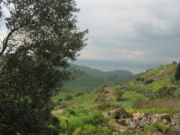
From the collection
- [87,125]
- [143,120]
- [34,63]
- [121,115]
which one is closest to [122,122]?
[121,115]

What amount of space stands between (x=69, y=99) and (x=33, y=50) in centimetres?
8138

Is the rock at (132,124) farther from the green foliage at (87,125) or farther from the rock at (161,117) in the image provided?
the green foliage at (87,125)

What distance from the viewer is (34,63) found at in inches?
427

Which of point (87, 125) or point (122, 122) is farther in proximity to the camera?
point (122, 122)

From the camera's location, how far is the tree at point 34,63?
10.7 m

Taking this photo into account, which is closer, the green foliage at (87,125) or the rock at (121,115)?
the green foliage at (87,125)

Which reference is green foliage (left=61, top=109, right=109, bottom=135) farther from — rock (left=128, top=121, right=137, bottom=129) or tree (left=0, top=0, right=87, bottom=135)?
tree (left=0, top=0, right=87, bottom=135)

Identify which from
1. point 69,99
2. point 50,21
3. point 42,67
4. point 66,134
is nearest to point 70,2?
point 50,21

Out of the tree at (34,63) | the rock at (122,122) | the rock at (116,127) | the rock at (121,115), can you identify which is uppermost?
the tree at (34,63)

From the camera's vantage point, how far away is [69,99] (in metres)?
92.6

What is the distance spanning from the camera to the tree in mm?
10719

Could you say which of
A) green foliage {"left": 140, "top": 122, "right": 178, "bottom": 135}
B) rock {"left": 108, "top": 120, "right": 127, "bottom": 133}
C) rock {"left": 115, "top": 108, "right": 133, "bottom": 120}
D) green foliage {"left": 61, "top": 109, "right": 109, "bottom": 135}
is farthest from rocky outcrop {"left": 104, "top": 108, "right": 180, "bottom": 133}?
green foliage {"left": 61, "top": 109, "right": 109, "bottom": 135}

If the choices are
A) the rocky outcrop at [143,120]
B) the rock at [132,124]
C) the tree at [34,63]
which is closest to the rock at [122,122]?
the rocky outcrop at [143,120]

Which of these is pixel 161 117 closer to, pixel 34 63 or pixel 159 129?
pixel 159 129
